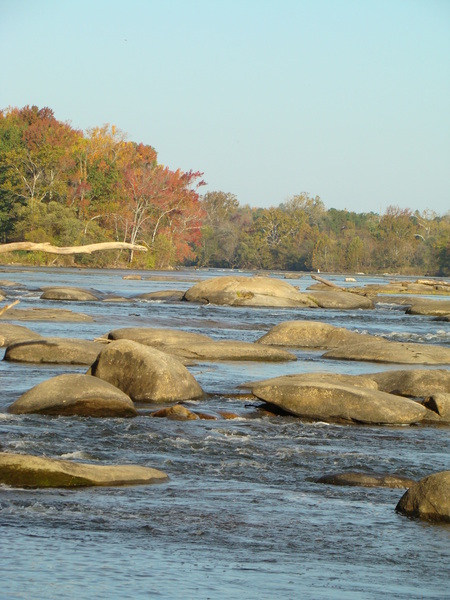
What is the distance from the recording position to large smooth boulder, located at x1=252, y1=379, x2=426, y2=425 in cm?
1184

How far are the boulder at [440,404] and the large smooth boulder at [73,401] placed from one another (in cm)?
388

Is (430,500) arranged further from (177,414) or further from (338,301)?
(338,301)

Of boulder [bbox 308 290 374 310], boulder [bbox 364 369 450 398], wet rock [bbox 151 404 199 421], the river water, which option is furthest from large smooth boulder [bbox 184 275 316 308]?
wet rock [bbox 151 404 199 421]

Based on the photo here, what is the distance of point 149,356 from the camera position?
12.8 m

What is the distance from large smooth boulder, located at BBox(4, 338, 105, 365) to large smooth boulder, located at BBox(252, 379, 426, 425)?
4.69 metres

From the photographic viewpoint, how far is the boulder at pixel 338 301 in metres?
35.4

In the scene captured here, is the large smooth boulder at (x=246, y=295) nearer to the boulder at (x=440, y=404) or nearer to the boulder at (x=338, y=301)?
the boulder at (x=338, y=301)

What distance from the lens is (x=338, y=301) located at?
35.5 metres

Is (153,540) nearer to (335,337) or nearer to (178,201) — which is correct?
(335,337)

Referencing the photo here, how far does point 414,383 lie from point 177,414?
400 cm

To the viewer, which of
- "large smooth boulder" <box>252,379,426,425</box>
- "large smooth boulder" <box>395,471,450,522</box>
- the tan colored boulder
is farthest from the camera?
the tan colored boulder

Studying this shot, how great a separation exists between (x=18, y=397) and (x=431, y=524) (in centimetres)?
663

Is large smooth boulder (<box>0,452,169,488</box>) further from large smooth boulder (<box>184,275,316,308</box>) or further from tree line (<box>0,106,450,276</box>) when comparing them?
tree line (<box>0,106,450,276</box>)

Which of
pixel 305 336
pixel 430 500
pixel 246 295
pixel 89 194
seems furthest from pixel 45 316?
pixel 89 194
